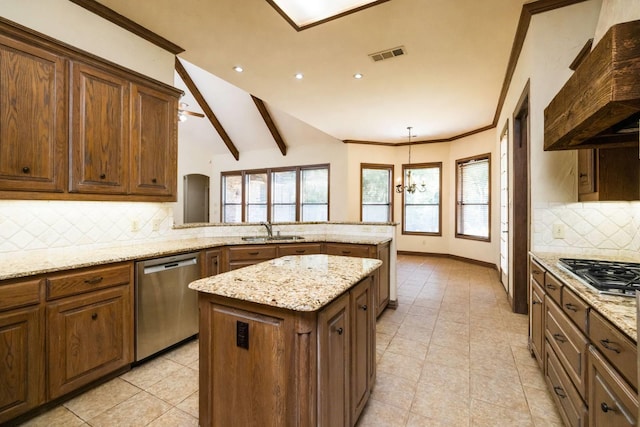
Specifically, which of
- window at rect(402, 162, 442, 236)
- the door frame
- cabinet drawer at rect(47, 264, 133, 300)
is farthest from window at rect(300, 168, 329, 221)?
cabinet drawer at rect(47, 264, 133, 300)

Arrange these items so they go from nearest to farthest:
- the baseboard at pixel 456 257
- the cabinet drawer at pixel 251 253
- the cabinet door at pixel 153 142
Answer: the cabinet door at pixel 153 142
the cabinet drawer at pixel 251 253
the baseboard at pixel 456 257

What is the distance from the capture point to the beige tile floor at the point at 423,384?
1754 mm

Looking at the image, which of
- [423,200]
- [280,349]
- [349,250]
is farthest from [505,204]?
[280,349]

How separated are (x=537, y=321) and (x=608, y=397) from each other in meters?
1.25

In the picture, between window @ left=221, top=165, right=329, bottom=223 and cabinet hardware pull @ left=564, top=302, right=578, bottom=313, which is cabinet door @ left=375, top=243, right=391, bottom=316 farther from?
window @ left=221, top=165, right=329, bottom=223

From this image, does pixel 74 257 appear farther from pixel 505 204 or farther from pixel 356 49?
pixel 505 204

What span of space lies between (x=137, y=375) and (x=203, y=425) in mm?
1114

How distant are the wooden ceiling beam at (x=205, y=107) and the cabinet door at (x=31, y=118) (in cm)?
374

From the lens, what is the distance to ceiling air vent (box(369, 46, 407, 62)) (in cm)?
304

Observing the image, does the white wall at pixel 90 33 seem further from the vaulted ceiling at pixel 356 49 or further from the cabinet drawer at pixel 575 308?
the cabinet drawer at pixel 575 308

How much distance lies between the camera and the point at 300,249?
3.53m

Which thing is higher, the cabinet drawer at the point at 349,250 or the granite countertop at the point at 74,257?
the granite countertop at the point at 74,257

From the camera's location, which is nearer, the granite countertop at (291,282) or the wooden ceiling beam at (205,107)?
the granite countertop at (291,282)

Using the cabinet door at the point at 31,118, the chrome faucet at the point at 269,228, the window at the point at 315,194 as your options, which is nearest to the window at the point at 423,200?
the window at the point at 315,194
